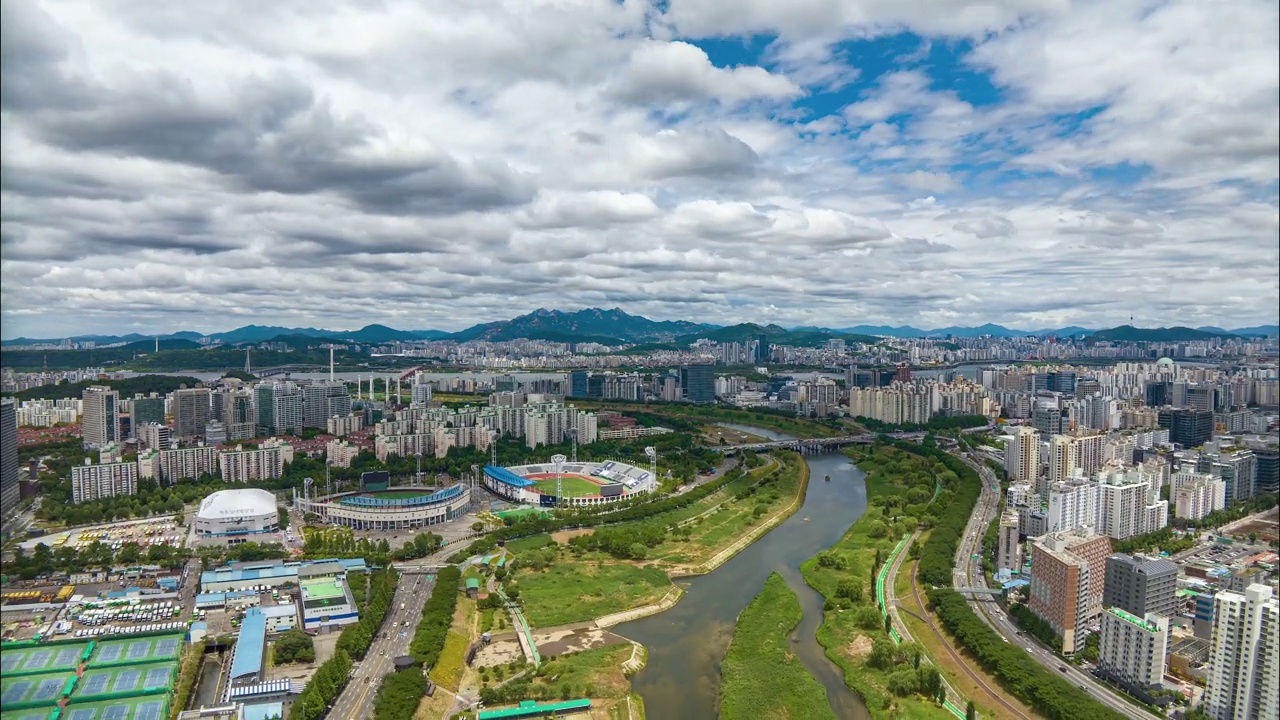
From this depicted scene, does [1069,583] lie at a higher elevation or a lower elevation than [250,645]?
higher

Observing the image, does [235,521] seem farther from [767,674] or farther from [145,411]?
[145,411]

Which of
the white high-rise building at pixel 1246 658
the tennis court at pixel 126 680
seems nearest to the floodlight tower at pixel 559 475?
the tennis court at pixel 126 680

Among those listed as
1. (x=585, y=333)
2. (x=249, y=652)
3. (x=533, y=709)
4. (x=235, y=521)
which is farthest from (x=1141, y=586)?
(x=585, y=333)

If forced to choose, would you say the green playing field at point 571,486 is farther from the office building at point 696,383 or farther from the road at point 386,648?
the office building at point 696,383

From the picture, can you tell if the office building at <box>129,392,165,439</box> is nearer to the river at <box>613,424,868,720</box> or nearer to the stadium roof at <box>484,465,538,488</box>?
the stadium roof at <box>484,465,538,488</box>

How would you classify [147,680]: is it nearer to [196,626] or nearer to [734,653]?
[196,626]
